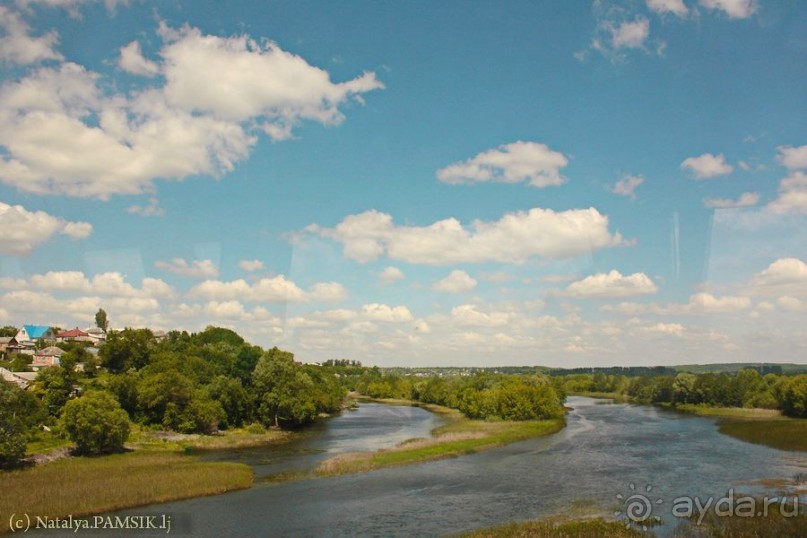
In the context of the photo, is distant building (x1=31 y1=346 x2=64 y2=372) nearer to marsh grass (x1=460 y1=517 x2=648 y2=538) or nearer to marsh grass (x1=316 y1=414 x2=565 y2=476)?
marsh grass (x1=316 y1=414 x2=565 y2=476)

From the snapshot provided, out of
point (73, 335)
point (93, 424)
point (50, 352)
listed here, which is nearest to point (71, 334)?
point (73, 335)

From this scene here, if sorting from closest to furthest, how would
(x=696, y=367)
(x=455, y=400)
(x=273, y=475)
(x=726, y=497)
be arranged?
(x=726, y=497) < (x=273, y=475) < (x=455, y=400) < (x=696, y=367)

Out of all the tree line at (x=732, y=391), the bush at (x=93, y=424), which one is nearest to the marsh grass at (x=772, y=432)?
the tree line at (x=732, y=391)

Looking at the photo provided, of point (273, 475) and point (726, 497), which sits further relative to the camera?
point (273, 475)

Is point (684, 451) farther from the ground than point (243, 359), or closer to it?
Result: closer to it

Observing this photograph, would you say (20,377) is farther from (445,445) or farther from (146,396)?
(445,445)

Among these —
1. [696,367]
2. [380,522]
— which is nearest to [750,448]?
[380,522]

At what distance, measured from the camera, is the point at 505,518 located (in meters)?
28.8

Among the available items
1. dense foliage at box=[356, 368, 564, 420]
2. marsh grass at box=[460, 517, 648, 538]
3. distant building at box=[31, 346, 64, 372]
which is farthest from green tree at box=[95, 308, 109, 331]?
marsh grass at box=[460, 517, 648, 538]

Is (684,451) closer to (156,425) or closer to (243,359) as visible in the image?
(156,425)

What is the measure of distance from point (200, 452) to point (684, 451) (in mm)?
45700

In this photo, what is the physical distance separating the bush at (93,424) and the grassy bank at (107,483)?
2.24 meters

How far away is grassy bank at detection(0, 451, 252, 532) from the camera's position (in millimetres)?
30578

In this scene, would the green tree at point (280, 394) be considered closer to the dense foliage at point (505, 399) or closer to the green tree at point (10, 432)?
the dense foliage at point (505, 399)
